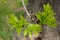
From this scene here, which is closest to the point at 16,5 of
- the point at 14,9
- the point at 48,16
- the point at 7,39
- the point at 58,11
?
the point at 14,9

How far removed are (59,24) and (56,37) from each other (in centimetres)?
8

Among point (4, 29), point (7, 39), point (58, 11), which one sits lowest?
point (7, 39)

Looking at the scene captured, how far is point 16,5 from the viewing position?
1.82 m

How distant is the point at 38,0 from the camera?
39.4 inches

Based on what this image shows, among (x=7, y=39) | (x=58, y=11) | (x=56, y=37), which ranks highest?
(x=58, y=11)

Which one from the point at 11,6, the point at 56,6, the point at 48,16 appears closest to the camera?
the point at 48,16

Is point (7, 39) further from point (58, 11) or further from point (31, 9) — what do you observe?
point (58, 11)

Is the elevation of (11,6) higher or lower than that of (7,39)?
higher

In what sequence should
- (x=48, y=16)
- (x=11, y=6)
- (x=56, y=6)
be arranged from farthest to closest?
(x=11, y=6) < (x=56, y=6) < (x=48, y=16)

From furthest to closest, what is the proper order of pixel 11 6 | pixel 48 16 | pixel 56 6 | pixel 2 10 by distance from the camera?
1. pixel 11 6
2. pixel 2 10
3. pixel 56 6
4. pixel 48 16

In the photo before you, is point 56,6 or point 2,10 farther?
point 2,10

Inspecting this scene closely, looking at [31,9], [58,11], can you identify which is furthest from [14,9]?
[58,11]

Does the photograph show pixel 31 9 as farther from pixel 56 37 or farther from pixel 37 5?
pixel 56 37

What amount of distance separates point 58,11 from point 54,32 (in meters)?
0.12
